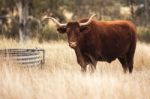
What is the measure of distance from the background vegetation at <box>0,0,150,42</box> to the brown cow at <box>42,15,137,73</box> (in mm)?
12638

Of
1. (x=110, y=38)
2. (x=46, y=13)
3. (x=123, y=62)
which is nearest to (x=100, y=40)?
(x=110, y=38)

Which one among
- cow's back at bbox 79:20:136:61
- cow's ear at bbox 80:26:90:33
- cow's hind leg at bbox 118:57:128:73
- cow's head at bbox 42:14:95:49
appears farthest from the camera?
cow's hind leg at bbox 118:57:128:73

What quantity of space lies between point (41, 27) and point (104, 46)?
2134 centimetres

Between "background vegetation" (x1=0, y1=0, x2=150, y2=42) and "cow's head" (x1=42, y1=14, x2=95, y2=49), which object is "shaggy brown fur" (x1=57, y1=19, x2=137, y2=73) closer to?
"cow's head" (x1=42, y1=14, x2=95, y2=49)

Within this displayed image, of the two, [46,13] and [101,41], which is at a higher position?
[101,41]

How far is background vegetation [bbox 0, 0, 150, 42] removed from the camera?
106ft

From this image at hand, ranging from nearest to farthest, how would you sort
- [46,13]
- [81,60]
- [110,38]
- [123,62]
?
[81,60] → [110,38] → [123,62] → [46,13]

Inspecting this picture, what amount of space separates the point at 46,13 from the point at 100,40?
2354 centimetres

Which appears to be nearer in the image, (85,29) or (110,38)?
(85,29)

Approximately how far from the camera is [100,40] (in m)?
15.1

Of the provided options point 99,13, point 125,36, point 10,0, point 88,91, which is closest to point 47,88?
point 88,91

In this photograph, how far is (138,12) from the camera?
44531 millimetres

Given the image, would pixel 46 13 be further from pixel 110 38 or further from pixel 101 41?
pixel 101 41

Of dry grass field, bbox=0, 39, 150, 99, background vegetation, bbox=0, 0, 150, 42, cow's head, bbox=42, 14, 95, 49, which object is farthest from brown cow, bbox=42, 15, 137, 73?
background vegetation, bbox=0, 0, 150, 42
